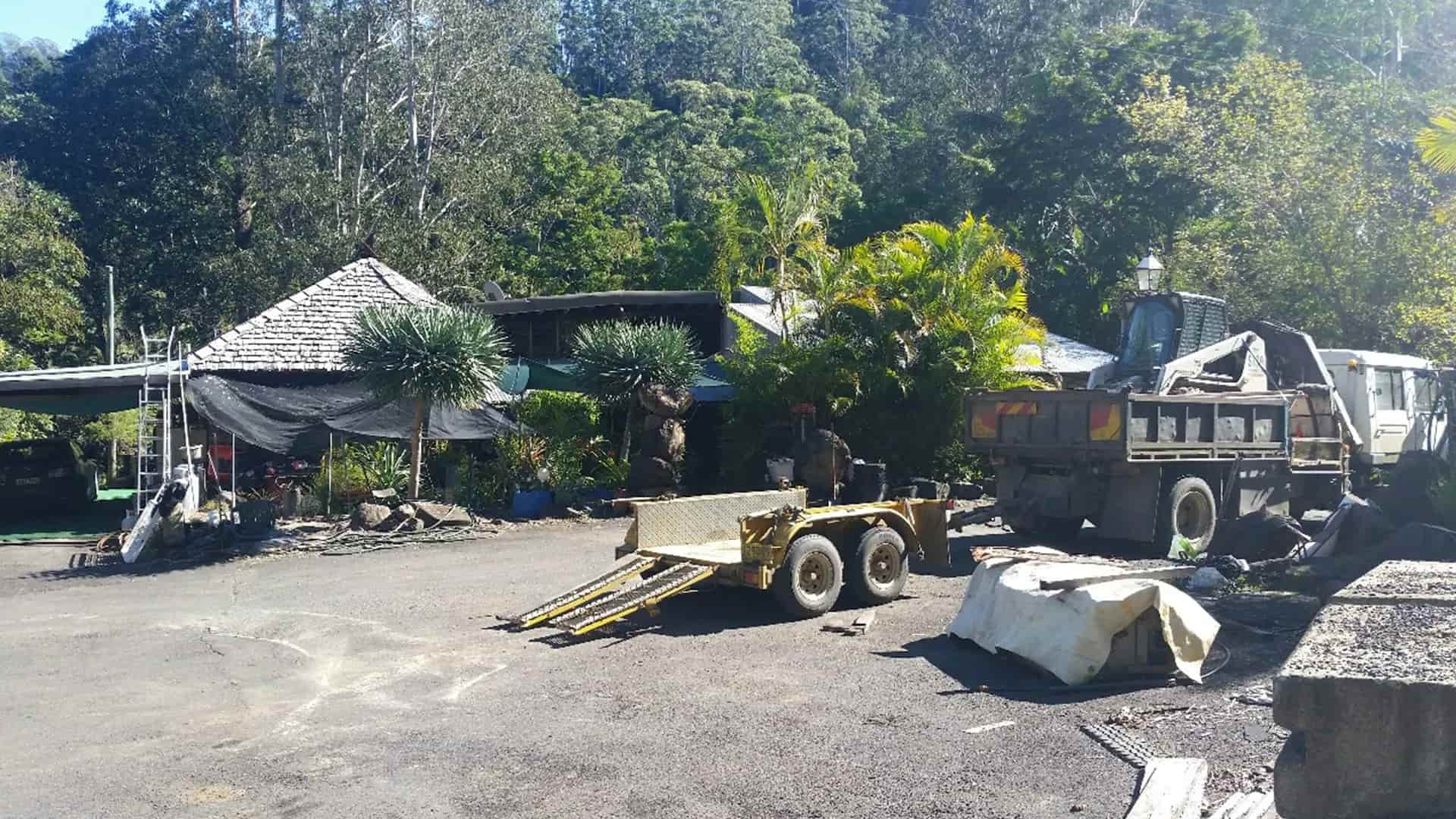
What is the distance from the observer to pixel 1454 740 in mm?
4570

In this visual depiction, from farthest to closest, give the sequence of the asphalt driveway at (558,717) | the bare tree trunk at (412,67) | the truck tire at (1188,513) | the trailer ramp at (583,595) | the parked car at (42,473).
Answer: the bare tree trunk at (412,67) < the parked car at (42,473) < the truck tire at (1188,513) < the trailer ramp at (583,595) < the asphalt driveway at (558,717)

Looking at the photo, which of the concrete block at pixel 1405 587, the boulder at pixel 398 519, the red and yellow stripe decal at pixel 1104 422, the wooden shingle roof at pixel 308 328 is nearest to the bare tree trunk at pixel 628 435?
the wooden shingle roof at pixel 308 328

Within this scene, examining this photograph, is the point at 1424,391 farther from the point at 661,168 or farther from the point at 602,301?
the point at 661,168

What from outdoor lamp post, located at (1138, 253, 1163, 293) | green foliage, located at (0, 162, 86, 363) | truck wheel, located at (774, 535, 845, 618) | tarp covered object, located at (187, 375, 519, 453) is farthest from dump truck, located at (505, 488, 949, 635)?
green foliage, located at (0, 162, 86, 363)

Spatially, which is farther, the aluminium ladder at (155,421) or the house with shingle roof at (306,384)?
the house with shingle roof at (306,384)

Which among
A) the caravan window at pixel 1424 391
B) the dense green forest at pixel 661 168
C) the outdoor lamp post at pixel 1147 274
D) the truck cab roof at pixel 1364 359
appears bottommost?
the caravan window at pixel 1424 391

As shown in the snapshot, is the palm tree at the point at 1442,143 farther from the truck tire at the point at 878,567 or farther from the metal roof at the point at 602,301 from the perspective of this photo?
the metal roof at the point at 602,301

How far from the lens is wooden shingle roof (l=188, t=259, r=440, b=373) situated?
21266 millimetres

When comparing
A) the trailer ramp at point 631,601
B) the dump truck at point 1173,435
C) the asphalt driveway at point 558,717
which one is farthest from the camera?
the dump truck at point 1173,435

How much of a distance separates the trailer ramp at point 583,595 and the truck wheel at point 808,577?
1.28 m

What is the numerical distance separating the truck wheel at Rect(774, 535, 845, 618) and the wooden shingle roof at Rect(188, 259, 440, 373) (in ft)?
36.1

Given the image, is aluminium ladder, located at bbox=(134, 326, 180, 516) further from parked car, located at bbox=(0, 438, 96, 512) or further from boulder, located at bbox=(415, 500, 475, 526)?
boulder, located at bbox=(415, 500, 475, 526)

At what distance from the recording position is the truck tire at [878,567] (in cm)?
1213

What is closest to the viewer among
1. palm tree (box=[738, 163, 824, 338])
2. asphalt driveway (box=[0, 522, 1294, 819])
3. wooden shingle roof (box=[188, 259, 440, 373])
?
asphalt driveway (box=[0, 522, 1294, 819])
